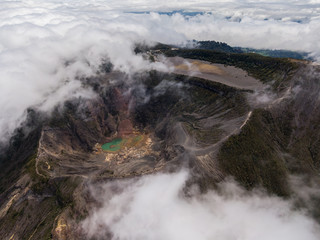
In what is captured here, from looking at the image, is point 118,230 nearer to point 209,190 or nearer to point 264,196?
point 209,190

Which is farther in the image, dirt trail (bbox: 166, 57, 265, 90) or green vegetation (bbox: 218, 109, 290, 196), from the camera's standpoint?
dirt trail (bbox: 166, 57, 265, 90)

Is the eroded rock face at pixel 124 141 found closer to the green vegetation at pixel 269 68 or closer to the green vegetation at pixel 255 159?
the green vegetation at pixel 255 159

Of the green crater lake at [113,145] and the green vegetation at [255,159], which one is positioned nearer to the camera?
the green vegetation at [255,159]

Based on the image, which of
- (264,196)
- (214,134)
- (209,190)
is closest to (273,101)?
(214,134)

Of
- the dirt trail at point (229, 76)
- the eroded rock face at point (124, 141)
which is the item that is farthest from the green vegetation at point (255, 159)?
the dirt trail at point (229, 76)

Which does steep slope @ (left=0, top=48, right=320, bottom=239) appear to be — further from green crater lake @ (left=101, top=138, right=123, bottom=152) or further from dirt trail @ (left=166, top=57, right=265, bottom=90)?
dirt trail @ (left=166, top=57, right=265, bottom=90)

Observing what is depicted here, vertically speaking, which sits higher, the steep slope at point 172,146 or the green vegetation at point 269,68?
the green vegetation at point 269,68

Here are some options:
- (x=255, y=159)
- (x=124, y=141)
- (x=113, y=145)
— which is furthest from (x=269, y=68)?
(x=113, y=145)

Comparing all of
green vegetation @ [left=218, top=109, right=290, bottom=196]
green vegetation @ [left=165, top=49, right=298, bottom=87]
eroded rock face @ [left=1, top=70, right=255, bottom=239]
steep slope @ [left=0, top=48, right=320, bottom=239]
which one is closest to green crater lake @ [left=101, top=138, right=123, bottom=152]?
steep slope @ [left=0, top=48, right=320, bottom=239]

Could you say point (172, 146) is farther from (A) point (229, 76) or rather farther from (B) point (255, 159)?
(A) point (229, 76)
